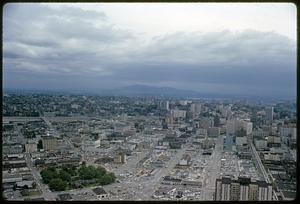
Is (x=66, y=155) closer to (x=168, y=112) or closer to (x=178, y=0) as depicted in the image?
(x=168, y=112)

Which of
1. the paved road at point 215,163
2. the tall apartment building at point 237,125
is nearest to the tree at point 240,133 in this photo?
the tall apartment building at point 237,125

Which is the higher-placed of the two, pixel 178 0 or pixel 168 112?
pixel 178 0

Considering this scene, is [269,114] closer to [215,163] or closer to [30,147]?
[215,163]

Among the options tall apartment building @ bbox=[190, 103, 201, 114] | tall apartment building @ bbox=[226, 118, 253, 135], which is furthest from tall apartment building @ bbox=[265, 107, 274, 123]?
tall apartment building @ bbox=[190, 103, 201, 114]

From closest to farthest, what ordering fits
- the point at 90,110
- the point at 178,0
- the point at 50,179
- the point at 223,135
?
the point at 178,0, the point at 50,179, the point at 223,135, the point at 90,110

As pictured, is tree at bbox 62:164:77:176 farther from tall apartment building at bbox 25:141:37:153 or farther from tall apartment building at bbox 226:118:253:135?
tall apartment building at bbox 226:118:253:135

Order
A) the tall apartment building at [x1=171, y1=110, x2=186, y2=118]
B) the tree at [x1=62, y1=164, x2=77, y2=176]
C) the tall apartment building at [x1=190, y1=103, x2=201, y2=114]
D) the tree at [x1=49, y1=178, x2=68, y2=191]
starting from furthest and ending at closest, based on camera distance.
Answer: the tall apartment building at [x1=171, y1=110, x2=186, y2=118]
the tall apartment building at [x1=190, y1=103, x2=201, y2=114]
the tree at [x1=62, y1=164, x2=77, y2=176]
the tree at [x1=49, y1=178, x2=68, y2=191]

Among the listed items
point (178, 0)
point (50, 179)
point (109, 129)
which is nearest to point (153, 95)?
point (109, 129)
